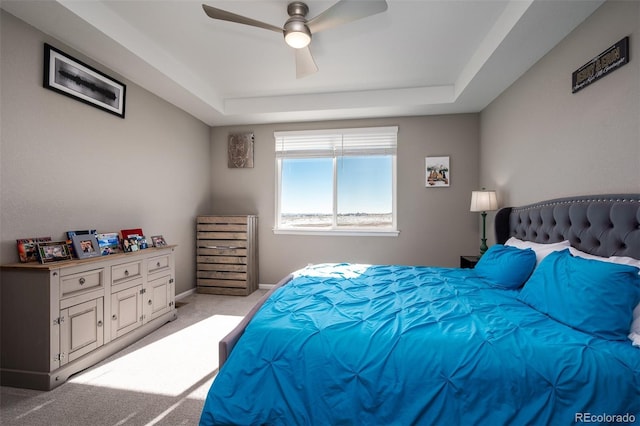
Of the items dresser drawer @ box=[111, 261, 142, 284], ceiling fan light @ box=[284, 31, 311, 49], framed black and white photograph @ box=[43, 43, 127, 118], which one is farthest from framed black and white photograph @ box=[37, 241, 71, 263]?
ceiling fan light @ box=[284, 31, 311, 49]

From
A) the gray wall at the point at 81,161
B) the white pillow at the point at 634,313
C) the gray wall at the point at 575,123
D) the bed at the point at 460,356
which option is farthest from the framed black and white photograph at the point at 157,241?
the gray wall at the point at 575,123

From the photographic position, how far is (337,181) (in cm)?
427

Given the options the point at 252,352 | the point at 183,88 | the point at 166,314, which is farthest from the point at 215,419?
the point at 183,88

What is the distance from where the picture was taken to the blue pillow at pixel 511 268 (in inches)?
79.9

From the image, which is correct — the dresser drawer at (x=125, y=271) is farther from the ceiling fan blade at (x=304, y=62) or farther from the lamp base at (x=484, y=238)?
the lamp base at (x=484, y=238)

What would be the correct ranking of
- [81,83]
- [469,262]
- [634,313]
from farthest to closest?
[469,262] → [81,83] → [634,313]

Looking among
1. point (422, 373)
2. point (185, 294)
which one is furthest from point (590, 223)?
point (185, 294)

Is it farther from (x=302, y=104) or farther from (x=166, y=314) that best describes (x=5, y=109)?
(x=302, y=104)

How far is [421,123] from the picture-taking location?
13.1 ft

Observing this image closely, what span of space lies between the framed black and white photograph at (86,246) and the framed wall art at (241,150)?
234 cm

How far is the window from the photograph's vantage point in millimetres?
4141

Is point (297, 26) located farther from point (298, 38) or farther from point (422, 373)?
point (422, 373)

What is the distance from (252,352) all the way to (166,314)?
210 centimetres

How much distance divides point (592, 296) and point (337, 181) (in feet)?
10.6
